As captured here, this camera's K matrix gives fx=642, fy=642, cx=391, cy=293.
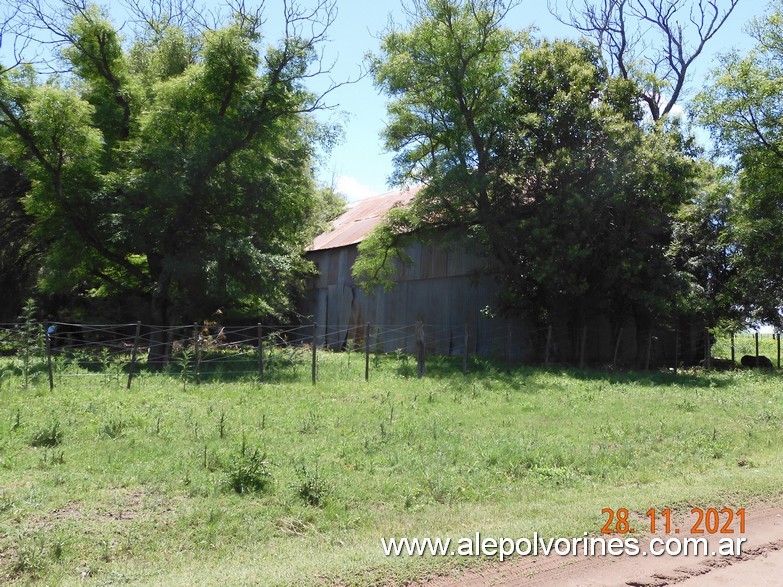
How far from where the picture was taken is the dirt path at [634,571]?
530 centimetres

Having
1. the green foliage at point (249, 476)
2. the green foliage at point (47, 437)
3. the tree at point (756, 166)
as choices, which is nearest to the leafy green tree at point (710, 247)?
the tree at point (756, 166)

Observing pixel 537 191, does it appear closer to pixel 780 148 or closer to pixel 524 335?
pixel 524 335

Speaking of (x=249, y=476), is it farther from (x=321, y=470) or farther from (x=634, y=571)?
(x=634, y=571)

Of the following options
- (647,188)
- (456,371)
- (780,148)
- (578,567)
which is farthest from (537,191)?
(578,567)

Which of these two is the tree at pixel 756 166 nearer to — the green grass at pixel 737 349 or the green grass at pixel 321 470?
the green grass at pixel 737 349

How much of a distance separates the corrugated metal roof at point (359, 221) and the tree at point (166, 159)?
685 centimetres

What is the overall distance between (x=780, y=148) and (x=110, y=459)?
2422 centimetres

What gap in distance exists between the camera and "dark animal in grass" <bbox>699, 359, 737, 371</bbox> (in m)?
24.7

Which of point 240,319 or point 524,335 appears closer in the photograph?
point 524,335

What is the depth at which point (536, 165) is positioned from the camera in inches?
848

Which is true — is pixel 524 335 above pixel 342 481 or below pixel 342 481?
above

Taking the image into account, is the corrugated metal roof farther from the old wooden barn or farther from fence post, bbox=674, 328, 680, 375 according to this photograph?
fence post, bbox=674, 328, 680, 375

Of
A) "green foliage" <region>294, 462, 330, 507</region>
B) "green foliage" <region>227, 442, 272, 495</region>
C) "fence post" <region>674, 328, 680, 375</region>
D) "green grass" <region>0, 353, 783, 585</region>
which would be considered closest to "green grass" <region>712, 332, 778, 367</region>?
"fence post" <region>674, 328, 680, 375</region>

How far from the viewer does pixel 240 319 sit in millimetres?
30406
